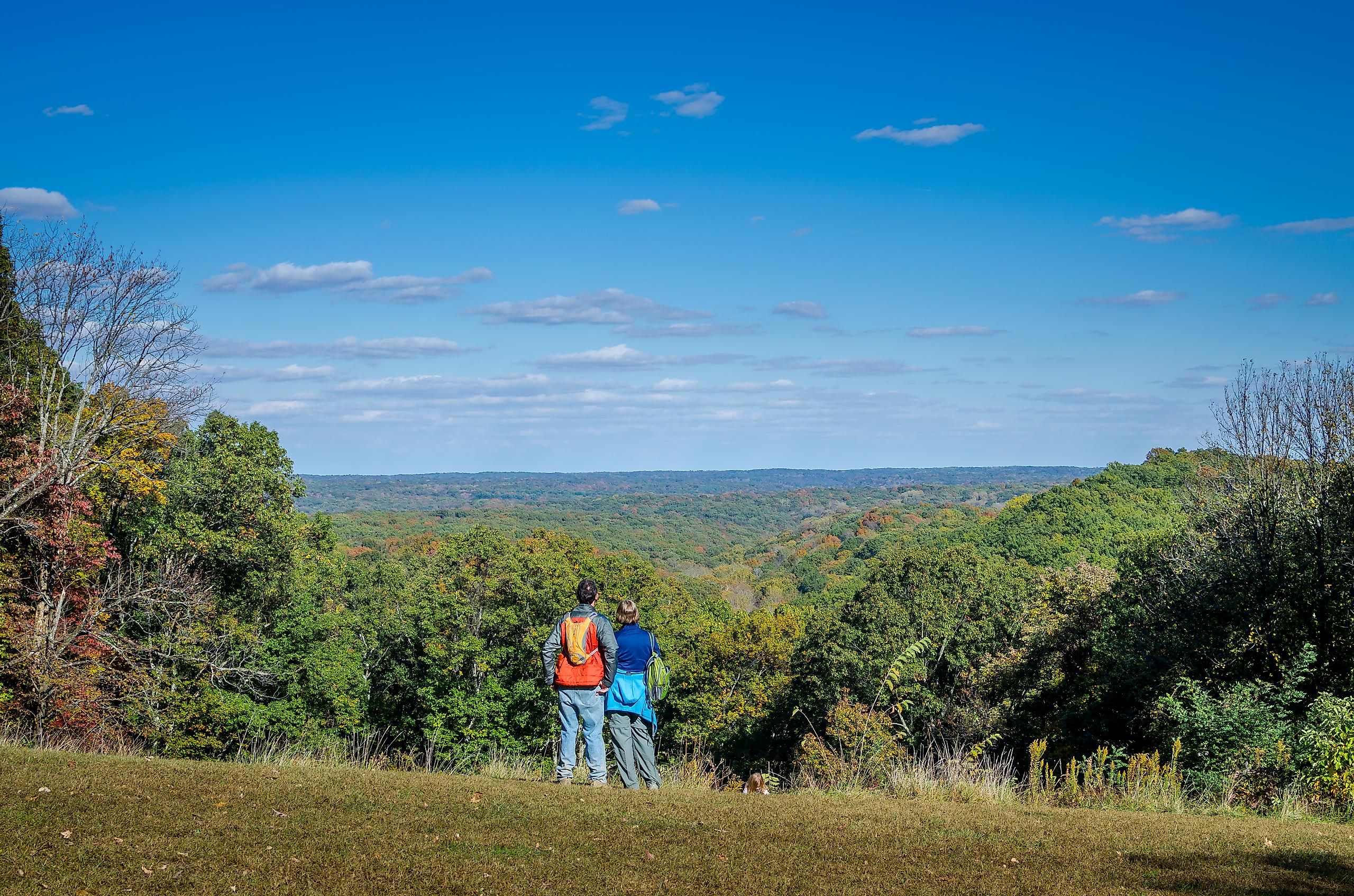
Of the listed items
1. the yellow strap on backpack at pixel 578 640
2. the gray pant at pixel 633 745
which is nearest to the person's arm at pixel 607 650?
the yellow strap on backpack at pixel 578 640

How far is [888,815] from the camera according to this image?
7.92m

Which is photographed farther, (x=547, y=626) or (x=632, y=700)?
(x=547, y=626)

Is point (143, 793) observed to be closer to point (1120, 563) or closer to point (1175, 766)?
point (1175, 766)

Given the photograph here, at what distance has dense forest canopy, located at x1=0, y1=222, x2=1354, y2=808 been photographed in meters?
20.0

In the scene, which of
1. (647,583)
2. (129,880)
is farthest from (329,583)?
(129,880)

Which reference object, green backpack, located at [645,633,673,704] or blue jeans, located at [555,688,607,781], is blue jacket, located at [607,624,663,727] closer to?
green backpack, located at [645,633,673,704]

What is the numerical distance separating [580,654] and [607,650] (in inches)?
11.0

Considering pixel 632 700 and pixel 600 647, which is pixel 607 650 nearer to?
pixel 600 647

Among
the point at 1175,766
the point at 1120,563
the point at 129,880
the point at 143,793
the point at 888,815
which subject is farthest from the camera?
the point at 1120,563

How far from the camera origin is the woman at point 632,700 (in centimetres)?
941

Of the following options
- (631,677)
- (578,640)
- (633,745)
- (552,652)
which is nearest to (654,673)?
(631,677)

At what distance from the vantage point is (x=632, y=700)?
9.44m

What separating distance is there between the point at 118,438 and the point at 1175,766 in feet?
78.2

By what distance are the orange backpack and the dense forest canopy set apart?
3.77 metres
